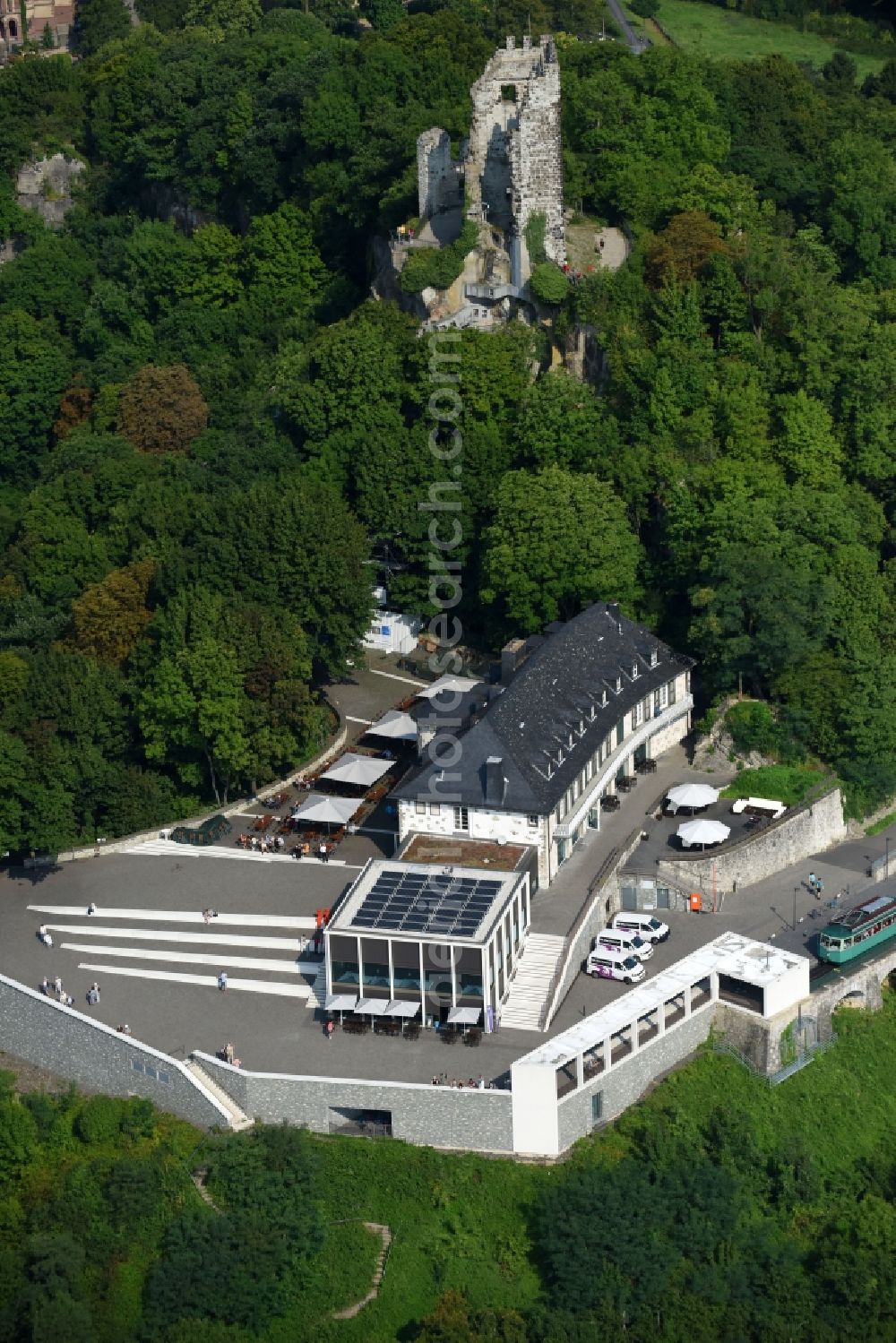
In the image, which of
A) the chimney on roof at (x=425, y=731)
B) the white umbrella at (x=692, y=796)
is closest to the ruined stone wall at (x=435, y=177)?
the chimney on roof at (x=425, y=731)

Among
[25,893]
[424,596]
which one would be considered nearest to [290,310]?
[424,596]

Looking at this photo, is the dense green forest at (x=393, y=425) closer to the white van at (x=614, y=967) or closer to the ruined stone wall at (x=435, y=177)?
the ruined stone wall at (x=435, y=177)

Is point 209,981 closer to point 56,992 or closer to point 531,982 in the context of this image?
point 56,992

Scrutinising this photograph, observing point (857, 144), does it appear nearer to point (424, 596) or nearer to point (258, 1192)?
point (424, 596)

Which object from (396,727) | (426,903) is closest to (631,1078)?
(426,903)

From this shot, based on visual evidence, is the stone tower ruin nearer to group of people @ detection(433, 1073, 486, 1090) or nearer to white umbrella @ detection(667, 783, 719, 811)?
white umbrella @ detection(667, 783, 719, 811)

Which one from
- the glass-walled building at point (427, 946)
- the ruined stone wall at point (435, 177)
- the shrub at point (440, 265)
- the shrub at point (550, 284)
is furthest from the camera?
the ruined stone wall at point (435, 177)

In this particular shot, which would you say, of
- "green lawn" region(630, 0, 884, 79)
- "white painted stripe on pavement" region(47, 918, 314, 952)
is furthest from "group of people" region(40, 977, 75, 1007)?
"green lawn" region(630, 0, 884, 79)
